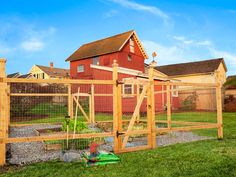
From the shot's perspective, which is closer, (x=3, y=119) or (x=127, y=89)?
(x=3, y=119)

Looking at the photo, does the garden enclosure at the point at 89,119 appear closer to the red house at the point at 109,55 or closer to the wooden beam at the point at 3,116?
the wooden beam at the point at 3,116

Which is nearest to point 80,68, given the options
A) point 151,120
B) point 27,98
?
point 27,98

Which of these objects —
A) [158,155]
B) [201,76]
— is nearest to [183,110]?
[158,155]

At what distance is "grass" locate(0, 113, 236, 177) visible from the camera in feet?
14.9

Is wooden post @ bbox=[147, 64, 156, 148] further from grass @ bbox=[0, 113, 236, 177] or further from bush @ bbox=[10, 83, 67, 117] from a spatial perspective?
bush @ bbox=[10, 83, 67, 117]

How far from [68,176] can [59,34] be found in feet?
47.5

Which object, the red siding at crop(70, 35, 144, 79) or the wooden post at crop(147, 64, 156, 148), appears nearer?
the wooden post at crop(147, 64, 156, 148)

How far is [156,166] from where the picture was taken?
4988mm

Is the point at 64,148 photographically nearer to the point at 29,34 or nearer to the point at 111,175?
the point at 111,175

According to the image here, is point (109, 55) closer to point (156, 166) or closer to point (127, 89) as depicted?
point (127, 89)

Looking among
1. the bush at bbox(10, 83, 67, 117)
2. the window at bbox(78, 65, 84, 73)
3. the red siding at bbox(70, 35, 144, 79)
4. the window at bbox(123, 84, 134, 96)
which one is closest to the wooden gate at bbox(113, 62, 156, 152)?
the bush at bbox(10, 83, 67, 117)

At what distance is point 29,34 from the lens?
18484 mm

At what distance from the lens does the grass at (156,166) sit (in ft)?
14.9

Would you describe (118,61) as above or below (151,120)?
above
